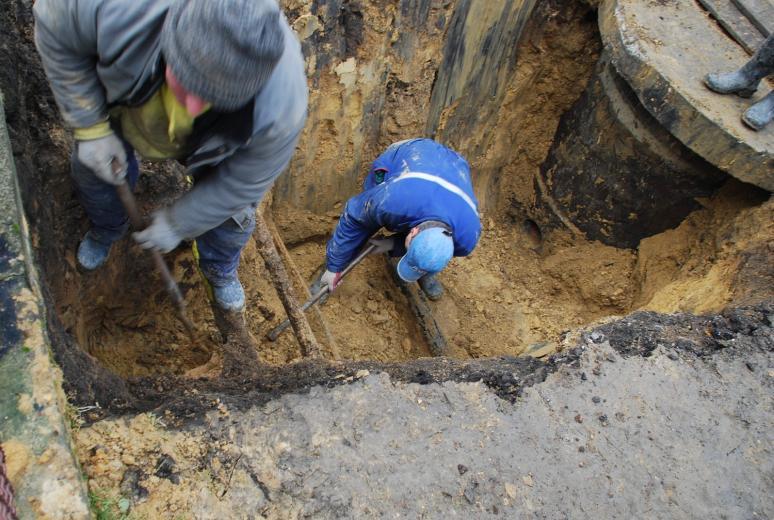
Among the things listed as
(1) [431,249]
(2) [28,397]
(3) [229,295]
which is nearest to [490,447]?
(1) [431,249]

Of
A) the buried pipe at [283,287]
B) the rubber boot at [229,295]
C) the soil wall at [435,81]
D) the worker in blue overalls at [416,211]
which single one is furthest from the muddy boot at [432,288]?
the rubber boot at [229,295]

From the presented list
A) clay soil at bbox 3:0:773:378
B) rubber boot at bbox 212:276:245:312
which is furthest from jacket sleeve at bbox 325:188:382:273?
rubber boot at bbox 212:276:245:312

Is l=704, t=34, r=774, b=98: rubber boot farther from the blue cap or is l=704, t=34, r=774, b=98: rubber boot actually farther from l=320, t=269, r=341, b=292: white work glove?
l=320, t=269, r=341, b=292: white work glove

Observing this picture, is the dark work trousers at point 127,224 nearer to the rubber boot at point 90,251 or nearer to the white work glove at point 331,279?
the rubber boot at point 90,251

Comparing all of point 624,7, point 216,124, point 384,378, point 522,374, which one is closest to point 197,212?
point 216,124

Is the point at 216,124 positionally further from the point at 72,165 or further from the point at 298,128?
the point at 72,165

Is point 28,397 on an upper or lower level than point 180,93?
lower

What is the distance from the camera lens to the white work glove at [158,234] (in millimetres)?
2100

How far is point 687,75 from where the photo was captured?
340 cm

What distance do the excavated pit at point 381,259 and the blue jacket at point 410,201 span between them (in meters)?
0.47

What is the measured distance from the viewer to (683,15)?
150 inches

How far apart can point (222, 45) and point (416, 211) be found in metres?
1.78

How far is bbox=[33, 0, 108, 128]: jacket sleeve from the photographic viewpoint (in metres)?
1.64

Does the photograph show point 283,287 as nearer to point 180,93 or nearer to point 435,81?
point 180,93
